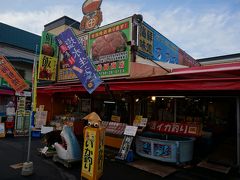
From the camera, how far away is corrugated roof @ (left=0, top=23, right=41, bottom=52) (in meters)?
21.0

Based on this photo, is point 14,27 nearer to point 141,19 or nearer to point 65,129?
point 141,19

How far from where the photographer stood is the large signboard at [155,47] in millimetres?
10242

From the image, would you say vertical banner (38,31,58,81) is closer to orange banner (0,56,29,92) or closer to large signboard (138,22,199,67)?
orange banner (0,56,29,92)

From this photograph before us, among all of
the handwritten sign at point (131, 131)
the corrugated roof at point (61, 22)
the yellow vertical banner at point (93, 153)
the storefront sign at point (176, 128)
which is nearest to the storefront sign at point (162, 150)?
the handwritten sign at point (131, 131)

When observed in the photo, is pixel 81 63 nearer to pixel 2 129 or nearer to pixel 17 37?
pixel 2 129

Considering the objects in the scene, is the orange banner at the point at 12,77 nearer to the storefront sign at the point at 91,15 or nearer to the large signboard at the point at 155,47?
the storefront sign at the point at 91,15

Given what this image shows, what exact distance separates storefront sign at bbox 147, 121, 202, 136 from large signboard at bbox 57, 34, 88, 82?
562 centimetres

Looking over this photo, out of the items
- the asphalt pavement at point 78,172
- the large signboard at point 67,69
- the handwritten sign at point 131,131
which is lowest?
the asphalt pavement at point 78,172

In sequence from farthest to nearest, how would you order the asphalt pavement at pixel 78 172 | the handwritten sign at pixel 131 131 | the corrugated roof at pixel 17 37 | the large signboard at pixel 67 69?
the corrugated roof at pixel 17 37, the large signboard at pixel 67 69, the handwritten sign at pixel 131 131, the asphalt pavement at pixel 78 172

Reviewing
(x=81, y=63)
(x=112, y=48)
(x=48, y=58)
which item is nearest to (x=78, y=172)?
(x=81, y=63)

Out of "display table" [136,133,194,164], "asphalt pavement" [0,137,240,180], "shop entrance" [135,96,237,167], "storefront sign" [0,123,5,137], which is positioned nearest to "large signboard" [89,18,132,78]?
"shop entrance" [135,96,237,167]

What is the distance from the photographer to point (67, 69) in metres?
13.2

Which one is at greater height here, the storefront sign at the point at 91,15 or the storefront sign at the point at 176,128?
the storefront sign at the point at 91,15

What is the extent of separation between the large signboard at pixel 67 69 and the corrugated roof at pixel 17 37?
10.1m
